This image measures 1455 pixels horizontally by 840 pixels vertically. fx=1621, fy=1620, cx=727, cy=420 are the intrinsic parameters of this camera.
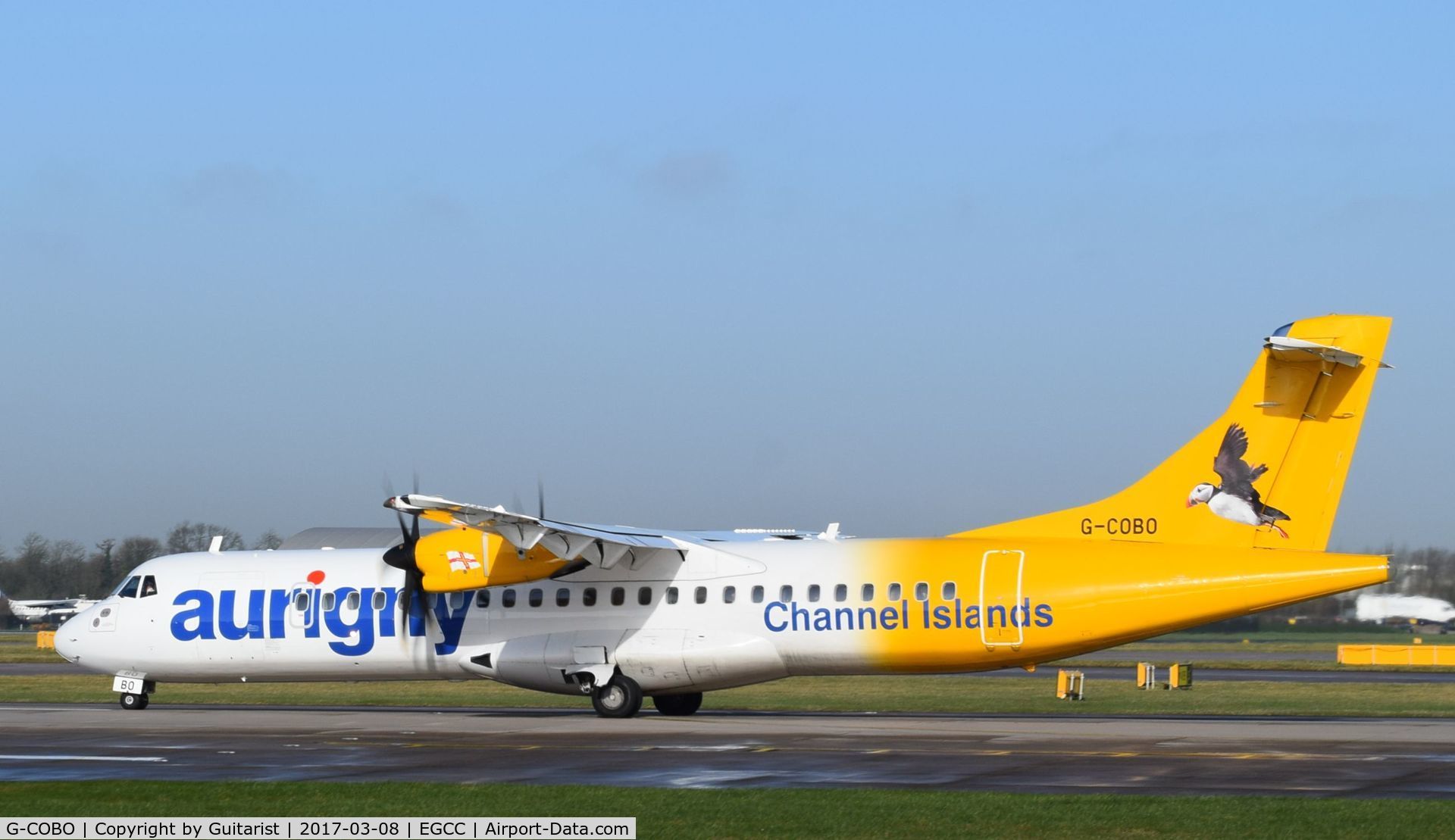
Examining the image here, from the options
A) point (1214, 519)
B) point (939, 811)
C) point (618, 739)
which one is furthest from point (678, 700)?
point (939, 811)

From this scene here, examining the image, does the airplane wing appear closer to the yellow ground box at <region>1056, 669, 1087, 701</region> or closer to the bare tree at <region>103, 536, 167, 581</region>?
the yellow ground box at <region>1056, 669, 1087, 701</region>

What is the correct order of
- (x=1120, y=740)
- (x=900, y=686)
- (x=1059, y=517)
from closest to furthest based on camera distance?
(x=1120, y=740), (x=1059, y=517), (x=900, y=686)

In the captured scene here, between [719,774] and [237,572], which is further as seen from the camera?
[237,572]

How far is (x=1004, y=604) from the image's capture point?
25141mm

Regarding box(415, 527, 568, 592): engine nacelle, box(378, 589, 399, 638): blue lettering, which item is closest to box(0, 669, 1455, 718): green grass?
box(378, 589, 399, 638): blue lettering

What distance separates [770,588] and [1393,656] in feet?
113

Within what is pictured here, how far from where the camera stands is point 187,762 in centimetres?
2011

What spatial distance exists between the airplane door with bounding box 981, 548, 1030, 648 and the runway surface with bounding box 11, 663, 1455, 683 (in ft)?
49.5

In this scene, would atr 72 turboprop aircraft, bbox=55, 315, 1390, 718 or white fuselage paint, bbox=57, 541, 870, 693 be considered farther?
white fuselage paint, bbox=57, 541, 870, 693

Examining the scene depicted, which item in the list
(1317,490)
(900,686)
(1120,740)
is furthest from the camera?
(900,686)

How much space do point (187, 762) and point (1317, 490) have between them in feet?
53.5

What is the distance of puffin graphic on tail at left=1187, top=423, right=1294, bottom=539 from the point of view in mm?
24375

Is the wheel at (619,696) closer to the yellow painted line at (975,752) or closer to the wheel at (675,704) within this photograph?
the wheel at (675,704)

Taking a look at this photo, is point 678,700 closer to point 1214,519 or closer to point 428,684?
point 1214,519
